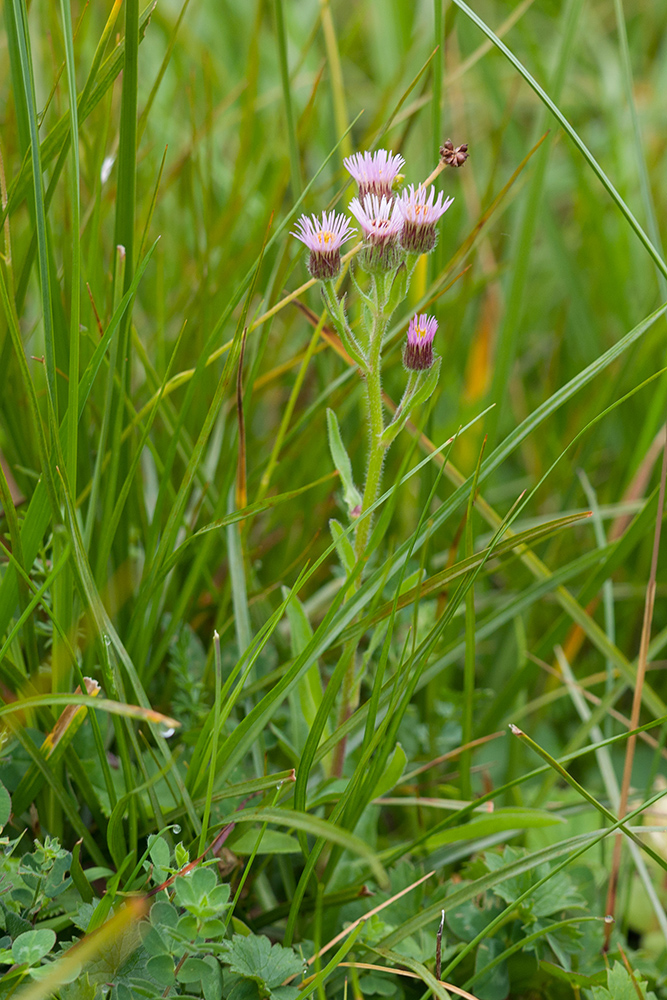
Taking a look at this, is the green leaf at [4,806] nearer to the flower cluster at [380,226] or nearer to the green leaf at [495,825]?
the green leaf at [495,825]

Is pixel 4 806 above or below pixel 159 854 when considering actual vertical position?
above

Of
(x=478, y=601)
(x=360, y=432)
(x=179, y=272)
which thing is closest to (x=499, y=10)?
(x=179, y=272)

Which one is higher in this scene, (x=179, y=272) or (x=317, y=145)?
(x=317, y=145)

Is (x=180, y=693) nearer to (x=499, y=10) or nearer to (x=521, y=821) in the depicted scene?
(x=521, y=821)

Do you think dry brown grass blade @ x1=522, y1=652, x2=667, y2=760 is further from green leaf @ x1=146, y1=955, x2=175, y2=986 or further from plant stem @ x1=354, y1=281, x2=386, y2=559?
green leaf @ x1=146, y1=955, x2=175, y2=986

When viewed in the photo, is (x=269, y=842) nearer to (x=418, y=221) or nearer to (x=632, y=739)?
(x=632, y=739)

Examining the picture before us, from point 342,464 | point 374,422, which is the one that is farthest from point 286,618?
point 374,422

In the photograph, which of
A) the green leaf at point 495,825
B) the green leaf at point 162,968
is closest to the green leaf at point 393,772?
the green leaf at point 495,825
